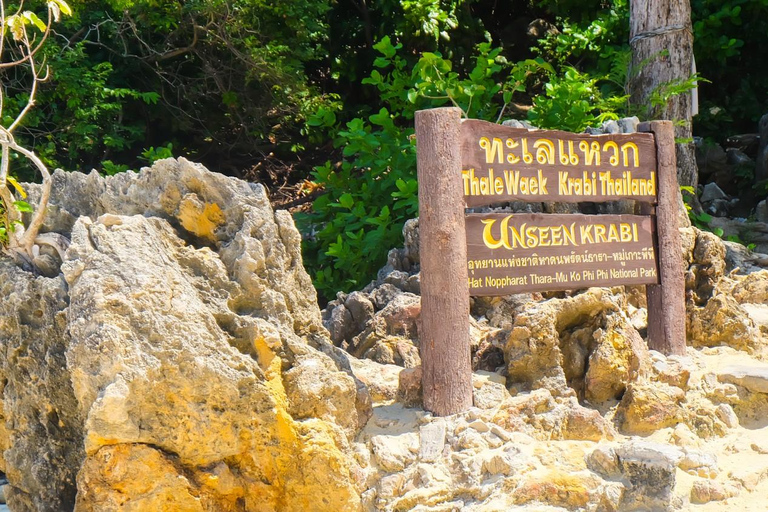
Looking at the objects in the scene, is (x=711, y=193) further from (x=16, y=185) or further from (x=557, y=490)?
(x=16, y=185)

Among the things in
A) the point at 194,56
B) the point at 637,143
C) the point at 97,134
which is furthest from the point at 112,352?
the point at 194,56

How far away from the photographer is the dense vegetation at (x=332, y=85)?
712 cm

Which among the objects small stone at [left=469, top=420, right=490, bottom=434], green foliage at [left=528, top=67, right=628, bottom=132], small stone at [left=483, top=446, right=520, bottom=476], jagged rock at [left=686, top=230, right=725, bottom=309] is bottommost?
small stone at [left=483, top=446, right=520, bottom=476]

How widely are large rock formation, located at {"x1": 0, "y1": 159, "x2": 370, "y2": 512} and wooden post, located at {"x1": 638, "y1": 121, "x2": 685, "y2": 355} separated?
86.8 inches

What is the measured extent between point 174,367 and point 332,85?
7.63m

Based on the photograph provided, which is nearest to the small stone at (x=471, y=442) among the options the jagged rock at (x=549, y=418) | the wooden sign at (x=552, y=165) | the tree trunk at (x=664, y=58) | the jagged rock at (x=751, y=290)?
the jagged rock at (x=549, y=418)

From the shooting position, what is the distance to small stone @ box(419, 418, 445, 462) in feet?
13.5

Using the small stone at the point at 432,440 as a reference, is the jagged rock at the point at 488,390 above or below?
above

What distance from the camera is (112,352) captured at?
3410mm

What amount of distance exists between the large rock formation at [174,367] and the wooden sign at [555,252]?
3.16ft

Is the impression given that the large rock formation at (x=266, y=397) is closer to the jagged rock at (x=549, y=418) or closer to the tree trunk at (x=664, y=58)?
the jagged rock at (x=549, y=418)

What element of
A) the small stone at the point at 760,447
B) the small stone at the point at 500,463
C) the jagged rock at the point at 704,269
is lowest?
the small stone at the point at 760,447

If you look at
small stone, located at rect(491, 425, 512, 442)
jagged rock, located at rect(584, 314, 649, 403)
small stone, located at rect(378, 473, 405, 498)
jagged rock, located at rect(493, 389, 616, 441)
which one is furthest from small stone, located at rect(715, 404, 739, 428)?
small stone, located at rect(378, 473, 405, 498)

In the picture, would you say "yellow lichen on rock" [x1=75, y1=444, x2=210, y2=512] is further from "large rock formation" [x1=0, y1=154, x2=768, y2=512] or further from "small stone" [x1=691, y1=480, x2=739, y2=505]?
"small stone" [x1=691, y1=480, x2=739, y2=505]
